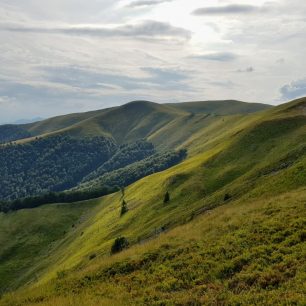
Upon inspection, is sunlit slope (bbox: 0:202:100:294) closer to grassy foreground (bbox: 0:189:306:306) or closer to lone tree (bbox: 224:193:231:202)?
lone tree (bbox: 224:193:231:202)

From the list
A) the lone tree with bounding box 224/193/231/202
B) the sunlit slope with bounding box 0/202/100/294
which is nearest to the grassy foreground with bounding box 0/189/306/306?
the lone tree with bounding box 224/193/231/202

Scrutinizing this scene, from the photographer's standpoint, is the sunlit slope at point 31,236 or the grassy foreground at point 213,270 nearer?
the grassy foreground at point 213,270

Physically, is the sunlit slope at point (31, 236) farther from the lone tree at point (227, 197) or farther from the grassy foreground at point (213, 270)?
the grassy foreground at point (213, 270)

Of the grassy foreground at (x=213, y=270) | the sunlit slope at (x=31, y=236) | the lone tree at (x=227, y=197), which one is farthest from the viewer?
the sunlit slope at (x=31, y=236)

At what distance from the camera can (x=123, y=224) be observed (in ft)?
266

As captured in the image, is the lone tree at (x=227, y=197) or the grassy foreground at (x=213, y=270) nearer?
the grassy foreground at (x=213, y=270)

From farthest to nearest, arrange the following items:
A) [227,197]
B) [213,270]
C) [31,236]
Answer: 1. [31,236]
2. [227,197]
3. [213,270]

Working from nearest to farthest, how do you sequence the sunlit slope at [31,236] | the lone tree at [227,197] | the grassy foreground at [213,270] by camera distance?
the grassy foreground at [213,270] < the lone tree at [227,197] < the sunlit slope at [31,236]

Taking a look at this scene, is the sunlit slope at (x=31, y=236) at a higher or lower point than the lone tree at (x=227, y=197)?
lower

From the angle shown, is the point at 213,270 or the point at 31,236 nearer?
the point at 213,270

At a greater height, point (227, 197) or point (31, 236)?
point (227, 197)

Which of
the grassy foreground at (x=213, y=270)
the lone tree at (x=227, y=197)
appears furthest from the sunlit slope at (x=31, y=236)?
the grassy foreground at (x=213, y=270)

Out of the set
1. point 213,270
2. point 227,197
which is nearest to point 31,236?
point 227,197

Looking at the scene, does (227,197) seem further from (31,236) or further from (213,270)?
(31,236)
